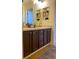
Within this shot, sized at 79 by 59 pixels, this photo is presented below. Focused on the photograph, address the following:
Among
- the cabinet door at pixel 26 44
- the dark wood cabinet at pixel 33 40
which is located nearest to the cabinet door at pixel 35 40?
the dark wood cabinet at pixel 33 40

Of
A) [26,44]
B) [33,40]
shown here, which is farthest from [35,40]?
[26,44]

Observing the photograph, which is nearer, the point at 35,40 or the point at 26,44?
the point at 26,44

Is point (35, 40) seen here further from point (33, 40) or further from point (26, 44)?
point (26, 44)

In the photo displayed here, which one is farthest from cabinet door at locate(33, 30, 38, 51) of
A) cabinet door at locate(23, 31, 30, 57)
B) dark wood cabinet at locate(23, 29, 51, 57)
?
cabinet door at locate(23, 31, 30, 57)

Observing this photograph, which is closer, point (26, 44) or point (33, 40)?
point (26, 44)

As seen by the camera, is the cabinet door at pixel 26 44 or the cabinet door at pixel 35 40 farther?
the cabinet door at pixel 35 40

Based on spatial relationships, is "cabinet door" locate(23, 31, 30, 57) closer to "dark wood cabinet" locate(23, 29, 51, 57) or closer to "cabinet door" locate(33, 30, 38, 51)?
"dark wood cabinet" locate(23, 29, 51, 57)

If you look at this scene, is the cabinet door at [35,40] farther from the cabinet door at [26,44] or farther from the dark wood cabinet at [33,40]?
the cabinet door at [26,44]
